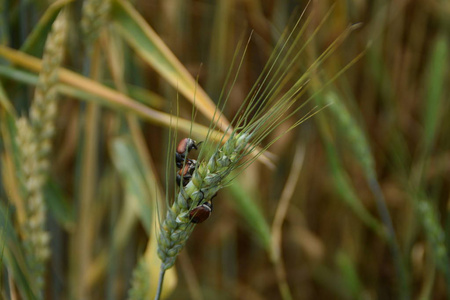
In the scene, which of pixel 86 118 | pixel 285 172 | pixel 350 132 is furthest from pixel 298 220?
pixel 86 118

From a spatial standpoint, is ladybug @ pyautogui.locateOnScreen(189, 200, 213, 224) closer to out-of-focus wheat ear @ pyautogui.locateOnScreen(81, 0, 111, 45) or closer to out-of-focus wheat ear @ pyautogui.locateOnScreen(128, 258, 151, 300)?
out-of-focus wheat ear @ pyautogui.locateOnScreen(128, 258, 151, 300)

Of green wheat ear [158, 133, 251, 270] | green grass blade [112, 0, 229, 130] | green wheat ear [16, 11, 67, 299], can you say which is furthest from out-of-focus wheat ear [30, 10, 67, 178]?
green wheat ear [158, 133, 251, 270]

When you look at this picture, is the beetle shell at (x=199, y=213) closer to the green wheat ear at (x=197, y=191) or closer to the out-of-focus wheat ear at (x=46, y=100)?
the green wheat ear at (x=197, y=191)

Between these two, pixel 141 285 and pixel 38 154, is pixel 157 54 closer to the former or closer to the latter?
pixel 38 154

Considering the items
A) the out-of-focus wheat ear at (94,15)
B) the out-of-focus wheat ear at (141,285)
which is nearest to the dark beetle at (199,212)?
the out-of-focus wheat ear at (141,285)

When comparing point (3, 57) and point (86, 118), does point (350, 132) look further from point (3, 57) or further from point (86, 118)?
point (3, 57)

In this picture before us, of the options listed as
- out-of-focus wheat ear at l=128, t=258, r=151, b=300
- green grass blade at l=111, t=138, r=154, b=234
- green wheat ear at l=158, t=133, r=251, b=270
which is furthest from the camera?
green grass blade at l=111, t=138, r=154, b=234
